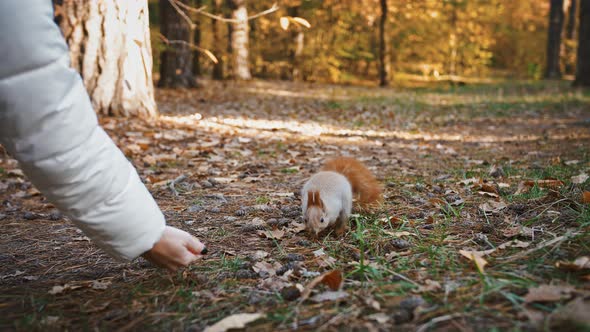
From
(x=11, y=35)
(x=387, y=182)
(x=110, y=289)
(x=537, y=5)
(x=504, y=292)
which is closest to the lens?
(x=11, y=35)

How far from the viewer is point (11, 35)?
115 cm

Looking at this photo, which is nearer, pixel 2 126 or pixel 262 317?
pixel 2 126

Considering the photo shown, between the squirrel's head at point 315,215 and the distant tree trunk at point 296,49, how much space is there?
14831 mm

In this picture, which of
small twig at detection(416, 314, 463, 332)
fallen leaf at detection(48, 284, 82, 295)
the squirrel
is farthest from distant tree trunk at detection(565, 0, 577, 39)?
fallen leaf at detection(48, 284, 82, 295)

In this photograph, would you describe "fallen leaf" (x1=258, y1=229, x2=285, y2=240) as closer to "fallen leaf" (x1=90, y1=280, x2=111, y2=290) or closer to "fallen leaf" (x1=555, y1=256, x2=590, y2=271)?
"fallen leaf" (x1=90, y1=280, x2=111, y2=290)

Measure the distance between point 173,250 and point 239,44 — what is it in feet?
41.6

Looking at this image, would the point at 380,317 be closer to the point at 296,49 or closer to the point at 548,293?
the point at 548,293

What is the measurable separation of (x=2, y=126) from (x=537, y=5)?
90.0ft

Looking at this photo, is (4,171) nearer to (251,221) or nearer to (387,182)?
(251,221)

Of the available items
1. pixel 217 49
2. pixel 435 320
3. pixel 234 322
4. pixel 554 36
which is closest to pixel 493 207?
pixel 435 320

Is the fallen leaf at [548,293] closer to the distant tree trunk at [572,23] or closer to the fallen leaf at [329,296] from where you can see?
the fallen leaf at [329,296]

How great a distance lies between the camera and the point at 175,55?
10.2 meters

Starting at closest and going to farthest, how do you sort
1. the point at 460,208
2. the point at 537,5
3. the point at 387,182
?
1. the point at 460,208
2. the point at 387,182
3. the point at 537,5

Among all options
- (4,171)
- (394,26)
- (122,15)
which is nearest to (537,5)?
(394,26)
